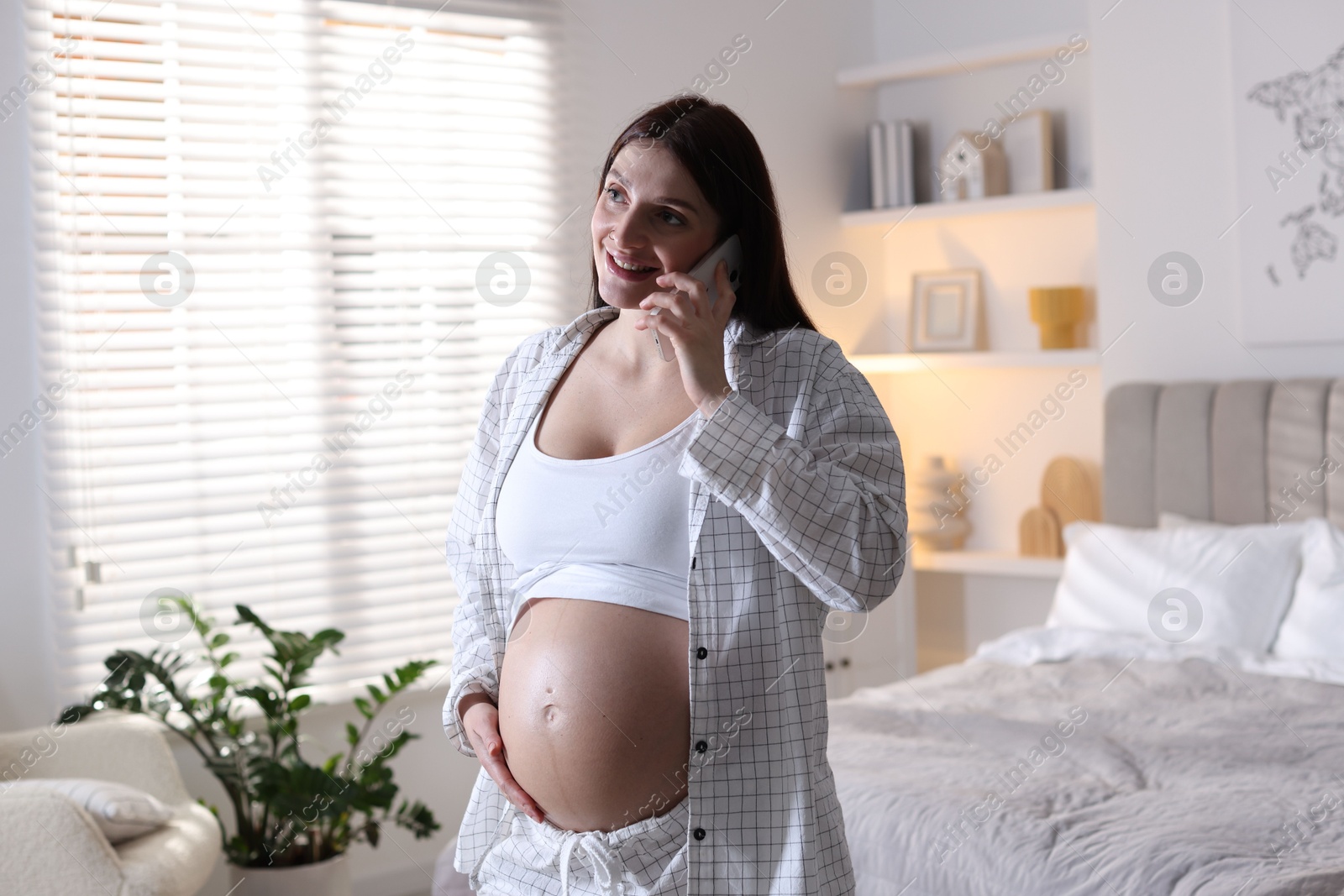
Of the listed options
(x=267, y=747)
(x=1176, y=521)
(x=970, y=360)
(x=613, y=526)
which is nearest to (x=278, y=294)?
(x=267, y=747)

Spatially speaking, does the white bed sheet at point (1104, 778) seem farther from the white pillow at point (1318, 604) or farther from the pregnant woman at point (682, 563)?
the pregnant woman at point (682, 563)

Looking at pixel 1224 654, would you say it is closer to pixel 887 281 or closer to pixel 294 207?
pixel 887 281

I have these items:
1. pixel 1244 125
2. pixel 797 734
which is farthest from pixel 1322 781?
pixel 1244 125

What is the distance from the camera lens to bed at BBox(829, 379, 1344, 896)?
1.87m

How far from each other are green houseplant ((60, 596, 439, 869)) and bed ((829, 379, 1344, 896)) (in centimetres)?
111

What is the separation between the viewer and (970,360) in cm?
408

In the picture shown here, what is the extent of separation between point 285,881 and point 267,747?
0.30 meters

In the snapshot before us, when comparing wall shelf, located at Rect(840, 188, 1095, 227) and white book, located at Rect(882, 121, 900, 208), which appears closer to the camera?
wall shelf, located at Rect(840, 188, 1095, 227)

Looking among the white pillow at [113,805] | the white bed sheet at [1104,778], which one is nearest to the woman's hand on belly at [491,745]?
the white bed sheet at [1104,778]

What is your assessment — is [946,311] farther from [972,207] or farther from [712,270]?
[712,270]

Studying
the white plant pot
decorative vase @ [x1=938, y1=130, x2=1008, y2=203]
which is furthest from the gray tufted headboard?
the white plant pot

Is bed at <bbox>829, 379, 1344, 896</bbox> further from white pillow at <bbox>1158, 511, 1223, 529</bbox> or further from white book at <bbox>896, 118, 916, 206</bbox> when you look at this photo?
white book at <bbox>896, 118, 916, 206</bbox>

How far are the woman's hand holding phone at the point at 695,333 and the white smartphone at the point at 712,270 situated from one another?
0.29 ft

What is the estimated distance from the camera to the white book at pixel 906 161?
4301mm
